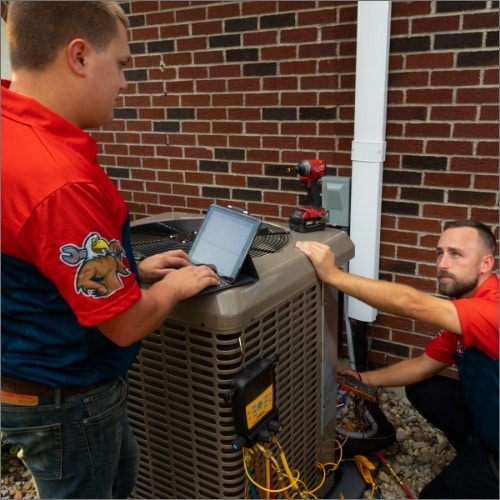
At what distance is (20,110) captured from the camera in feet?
3.69

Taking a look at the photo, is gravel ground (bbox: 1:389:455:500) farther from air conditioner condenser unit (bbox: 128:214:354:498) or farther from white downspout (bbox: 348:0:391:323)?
white downspout (bbox: 348:0:391:323)

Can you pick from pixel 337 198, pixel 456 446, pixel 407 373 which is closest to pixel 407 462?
pixel 456 446

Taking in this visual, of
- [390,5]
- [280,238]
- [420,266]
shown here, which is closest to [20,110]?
[280,238]

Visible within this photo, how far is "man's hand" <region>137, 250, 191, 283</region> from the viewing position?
1493 millimetres

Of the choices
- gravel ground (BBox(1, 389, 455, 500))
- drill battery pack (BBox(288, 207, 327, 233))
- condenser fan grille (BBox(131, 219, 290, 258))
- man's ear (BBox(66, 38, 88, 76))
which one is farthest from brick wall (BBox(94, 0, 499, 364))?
man's ear (BBox(66, 38, 88, 76))

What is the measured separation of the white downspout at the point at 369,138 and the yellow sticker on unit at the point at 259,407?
130cm

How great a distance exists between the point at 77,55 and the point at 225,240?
653 millimetres

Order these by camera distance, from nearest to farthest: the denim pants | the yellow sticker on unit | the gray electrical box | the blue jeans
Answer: the blue jeans, the yellow sticker on unit, the denim pants, the gray electrical box

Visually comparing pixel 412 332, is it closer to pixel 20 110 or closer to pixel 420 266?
pixel 420 266

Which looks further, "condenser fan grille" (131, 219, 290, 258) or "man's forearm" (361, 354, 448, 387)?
"man's forearm" (361, 354, 448, 387)

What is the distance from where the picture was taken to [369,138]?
244 centimetres

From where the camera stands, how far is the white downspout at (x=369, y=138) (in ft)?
7.56

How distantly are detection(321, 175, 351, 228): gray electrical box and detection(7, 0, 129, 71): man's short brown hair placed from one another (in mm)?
1615

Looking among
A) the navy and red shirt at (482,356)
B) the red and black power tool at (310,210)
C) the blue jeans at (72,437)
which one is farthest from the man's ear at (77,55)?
the navy and red shirt at (482,356)
